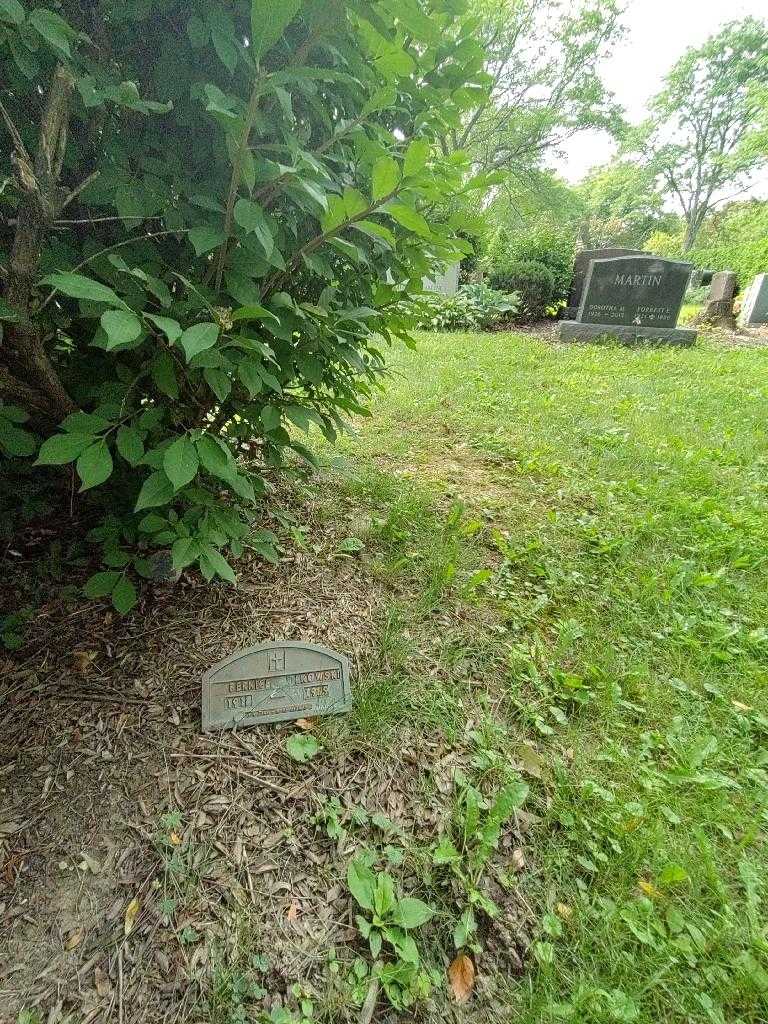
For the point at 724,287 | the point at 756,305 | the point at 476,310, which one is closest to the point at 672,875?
the point at 476,310

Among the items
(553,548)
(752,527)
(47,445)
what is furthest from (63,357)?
(752,527)

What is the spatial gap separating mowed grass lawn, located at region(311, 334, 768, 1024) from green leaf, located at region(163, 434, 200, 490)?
95 centimetres

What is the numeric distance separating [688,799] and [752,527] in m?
1.85

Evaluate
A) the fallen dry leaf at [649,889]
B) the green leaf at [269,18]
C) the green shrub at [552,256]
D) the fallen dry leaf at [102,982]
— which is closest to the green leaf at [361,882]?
the fallen dry leaf at [102,982]

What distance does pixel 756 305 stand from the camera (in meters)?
11.2

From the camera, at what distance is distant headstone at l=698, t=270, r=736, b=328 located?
34.2ft

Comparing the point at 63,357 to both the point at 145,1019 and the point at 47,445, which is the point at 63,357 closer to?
the point at 47,445

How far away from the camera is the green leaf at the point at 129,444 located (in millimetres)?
1105

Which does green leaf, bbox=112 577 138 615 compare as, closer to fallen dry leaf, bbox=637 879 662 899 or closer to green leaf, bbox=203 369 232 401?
green leaf, bbox=203 369 232 401

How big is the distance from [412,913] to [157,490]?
126 centimetres

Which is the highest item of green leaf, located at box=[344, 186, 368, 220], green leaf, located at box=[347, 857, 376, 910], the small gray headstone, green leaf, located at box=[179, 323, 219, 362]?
the small gray headstone

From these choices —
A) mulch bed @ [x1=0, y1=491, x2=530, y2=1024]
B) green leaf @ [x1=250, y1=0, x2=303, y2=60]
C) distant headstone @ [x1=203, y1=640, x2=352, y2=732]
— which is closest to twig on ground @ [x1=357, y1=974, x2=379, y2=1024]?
mulch bed @ [x1=0, y1=491, x2=530, y2=1024]

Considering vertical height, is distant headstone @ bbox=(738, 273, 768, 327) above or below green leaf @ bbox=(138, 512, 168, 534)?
above

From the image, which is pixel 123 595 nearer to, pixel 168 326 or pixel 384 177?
pixel 168 326
